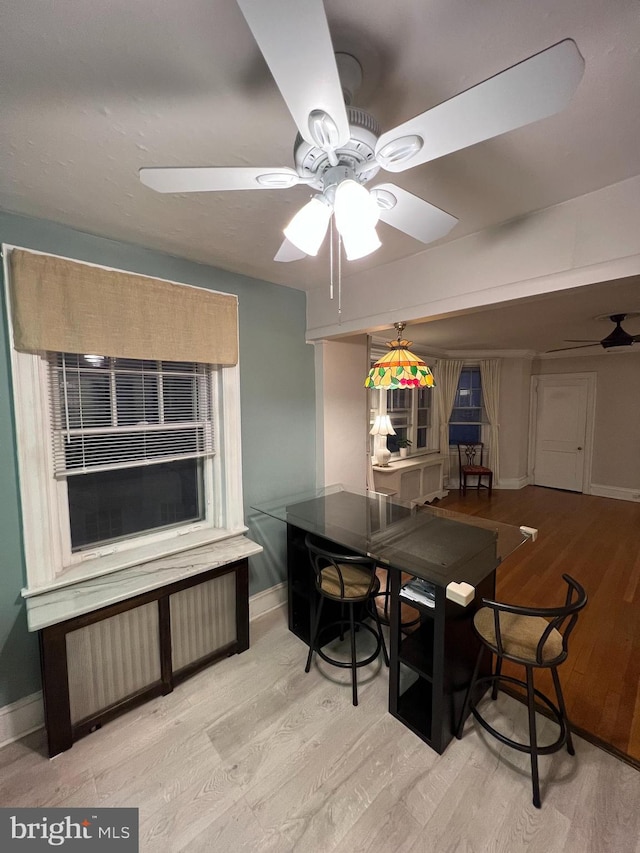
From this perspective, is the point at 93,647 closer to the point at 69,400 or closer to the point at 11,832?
the point at 11,832

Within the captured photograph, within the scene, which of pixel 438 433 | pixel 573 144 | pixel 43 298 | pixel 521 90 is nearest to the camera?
pixel 521 90

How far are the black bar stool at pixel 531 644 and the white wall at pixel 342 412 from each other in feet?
5.06

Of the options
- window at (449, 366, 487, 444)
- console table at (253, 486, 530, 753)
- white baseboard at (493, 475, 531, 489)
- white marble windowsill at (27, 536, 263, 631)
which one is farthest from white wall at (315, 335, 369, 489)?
white baseboard at (493, 475, 531, 489)

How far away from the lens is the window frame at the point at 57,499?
1623 mm

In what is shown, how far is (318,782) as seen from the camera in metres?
1.48

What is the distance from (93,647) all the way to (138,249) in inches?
82.2

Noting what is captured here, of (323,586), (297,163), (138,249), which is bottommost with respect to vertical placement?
(323,586)

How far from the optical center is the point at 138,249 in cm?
193

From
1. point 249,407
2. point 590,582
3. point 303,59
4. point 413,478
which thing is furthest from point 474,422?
point 303,59

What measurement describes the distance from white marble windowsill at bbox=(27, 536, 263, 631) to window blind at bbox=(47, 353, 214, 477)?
0.58 metres

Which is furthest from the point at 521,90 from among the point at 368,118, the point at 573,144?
the point at 573,144

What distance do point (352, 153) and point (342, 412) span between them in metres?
2.16

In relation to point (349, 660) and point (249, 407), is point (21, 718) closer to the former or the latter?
point (349, 660)

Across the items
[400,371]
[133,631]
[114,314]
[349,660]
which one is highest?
[114,314]
